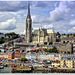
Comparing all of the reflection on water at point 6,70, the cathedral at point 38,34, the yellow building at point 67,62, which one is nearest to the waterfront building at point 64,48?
the cathedral at point 38,34

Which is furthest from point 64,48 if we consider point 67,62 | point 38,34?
point 38,34

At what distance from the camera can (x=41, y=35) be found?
2105 centimetres

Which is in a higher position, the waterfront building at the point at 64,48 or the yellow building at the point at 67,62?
the waterfront building at the point at 64,48

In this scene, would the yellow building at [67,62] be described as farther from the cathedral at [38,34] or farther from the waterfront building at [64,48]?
the cathedral at [38,34]

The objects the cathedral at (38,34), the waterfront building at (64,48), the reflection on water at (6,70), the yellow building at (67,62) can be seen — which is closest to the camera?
the reflection on water at (6,70)

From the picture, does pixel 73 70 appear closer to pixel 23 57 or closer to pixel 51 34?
pixel 23 57

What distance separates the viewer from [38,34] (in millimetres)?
21141

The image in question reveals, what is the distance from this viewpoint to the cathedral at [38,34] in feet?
68.2

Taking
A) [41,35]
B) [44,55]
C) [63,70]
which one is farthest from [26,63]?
[41,35]

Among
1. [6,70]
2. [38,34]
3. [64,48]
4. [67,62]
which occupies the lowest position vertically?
[6,70]

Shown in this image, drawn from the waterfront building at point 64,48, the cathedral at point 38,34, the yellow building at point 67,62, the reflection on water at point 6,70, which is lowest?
the reflection on water at point 6,70

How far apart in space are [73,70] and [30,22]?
1152 centimetres

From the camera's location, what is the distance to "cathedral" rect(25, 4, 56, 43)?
20797 mm

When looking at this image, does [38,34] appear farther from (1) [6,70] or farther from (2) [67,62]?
(1) [6,70]
